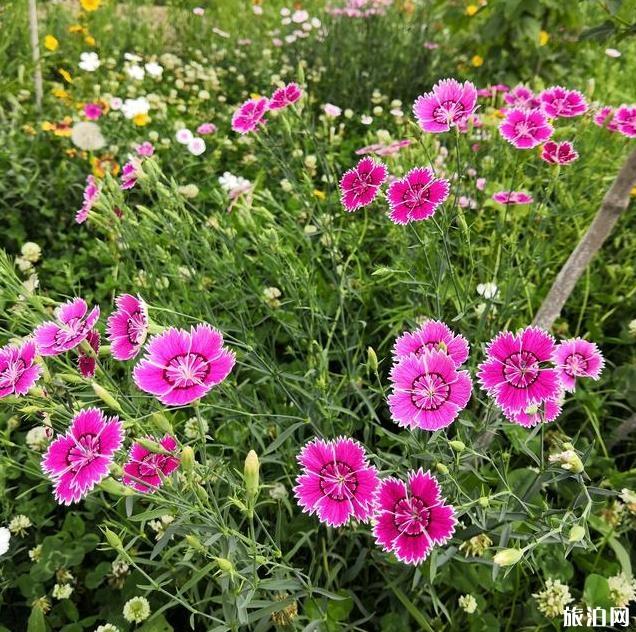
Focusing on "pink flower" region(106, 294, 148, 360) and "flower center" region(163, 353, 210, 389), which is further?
"pink flower" region(106, 294, 148, 360)

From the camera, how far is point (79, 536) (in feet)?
5.42

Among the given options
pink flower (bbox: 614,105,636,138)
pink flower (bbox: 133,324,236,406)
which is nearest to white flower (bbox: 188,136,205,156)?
pink flower (bbox: 614,105,636,138)

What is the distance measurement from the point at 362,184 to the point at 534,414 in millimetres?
660

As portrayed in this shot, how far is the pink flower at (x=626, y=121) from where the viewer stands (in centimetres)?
177

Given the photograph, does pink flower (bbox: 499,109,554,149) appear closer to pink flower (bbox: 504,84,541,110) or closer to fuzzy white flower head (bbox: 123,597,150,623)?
pink flower (bbox: 504,84,541,110)

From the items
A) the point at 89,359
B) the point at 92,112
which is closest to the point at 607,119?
the point at 89,359

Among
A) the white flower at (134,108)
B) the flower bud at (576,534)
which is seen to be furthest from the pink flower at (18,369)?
the white flower at (134,108)

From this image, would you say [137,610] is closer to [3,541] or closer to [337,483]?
[3,541]

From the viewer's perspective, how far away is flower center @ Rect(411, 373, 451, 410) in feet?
3.39

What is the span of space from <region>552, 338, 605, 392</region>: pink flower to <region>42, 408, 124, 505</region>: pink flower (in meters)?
0.90

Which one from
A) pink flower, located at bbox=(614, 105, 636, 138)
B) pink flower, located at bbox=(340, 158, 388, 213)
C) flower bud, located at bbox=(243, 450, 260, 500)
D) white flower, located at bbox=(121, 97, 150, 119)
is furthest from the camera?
white flower, located at bbox=(121, 97, 150, 119)

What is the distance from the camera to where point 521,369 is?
42.0 inches

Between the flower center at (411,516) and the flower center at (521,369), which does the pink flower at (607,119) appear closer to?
the flower center at (521,369)

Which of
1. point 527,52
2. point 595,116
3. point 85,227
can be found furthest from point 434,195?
point 527,52
